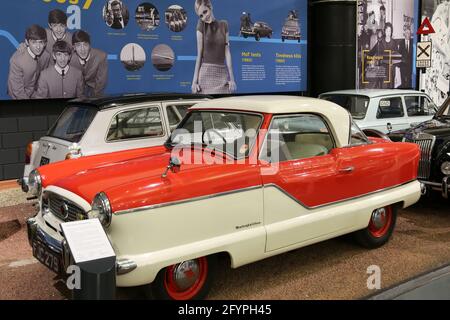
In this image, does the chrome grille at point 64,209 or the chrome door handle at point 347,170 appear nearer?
the chrome grille at point 64,209

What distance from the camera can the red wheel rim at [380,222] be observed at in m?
5.09

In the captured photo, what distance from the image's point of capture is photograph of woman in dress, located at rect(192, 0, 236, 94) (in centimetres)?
962

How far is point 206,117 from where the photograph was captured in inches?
190

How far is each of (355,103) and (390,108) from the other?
64cm

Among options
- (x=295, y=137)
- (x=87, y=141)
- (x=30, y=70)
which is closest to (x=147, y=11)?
(x=30, y=70)

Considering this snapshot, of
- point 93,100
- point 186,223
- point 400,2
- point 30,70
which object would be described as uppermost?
point 400,2

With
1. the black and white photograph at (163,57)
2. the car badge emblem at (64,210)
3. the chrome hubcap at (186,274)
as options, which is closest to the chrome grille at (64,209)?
the car badge emblem at (64,210)

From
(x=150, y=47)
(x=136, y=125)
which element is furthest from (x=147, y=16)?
(x=136, y=125)

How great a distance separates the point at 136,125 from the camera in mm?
6102

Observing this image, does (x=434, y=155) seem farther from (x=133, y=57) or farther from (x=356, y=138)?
(x=133, y=57)

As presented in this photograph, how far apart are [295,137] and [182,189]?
4.63 ft

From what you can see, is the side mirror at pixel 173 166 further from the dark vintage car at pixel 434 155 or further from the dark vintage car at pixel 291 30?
the dark vintage car at pixel 291 30

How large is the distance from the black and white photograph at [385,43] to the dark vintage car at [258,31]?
3.15m

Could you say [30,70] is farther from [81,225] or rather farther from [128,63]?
[81,225]
